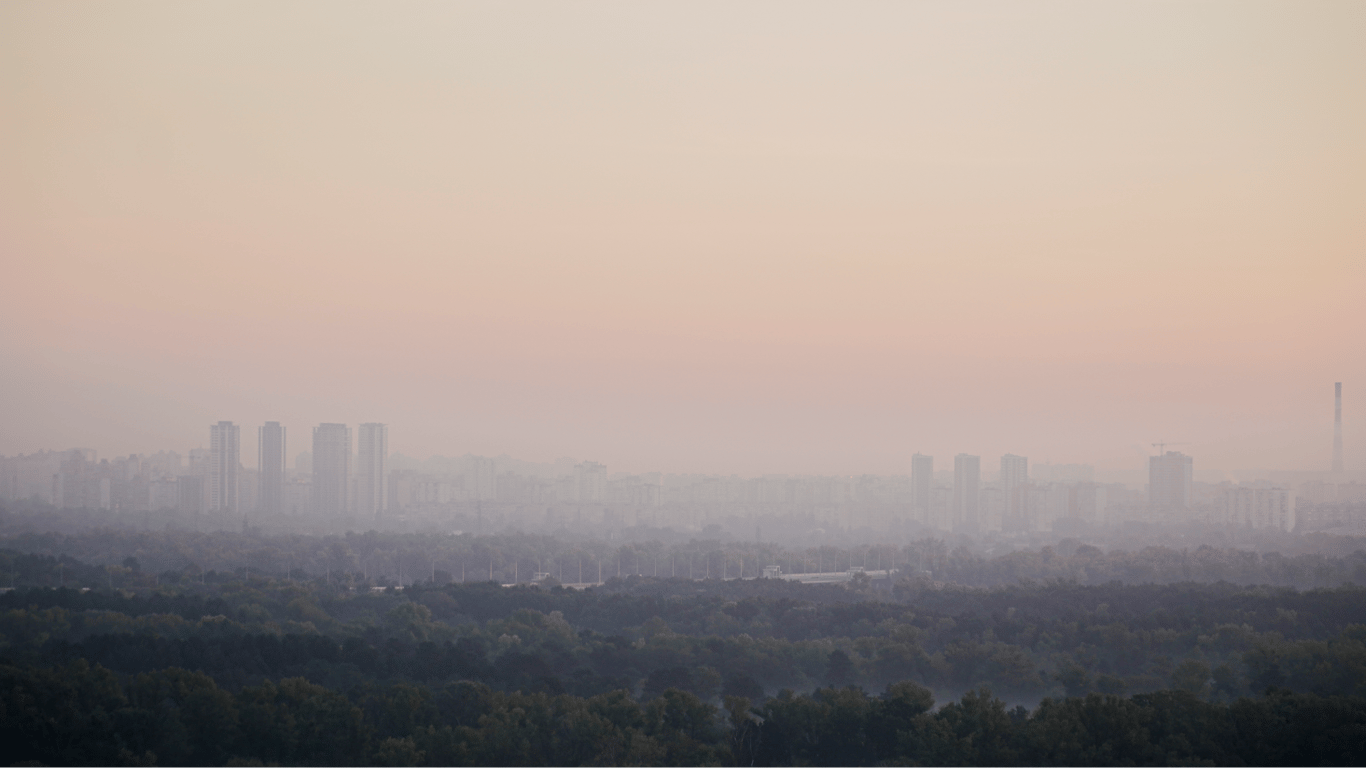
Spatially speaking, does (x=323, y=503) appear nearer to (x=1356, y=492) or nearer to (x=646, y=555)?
(x=646, y=555)

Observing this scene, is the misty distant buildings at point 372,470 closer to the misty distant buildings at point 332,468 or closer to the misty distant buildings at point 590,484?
the misty distant buildings at point 332,468

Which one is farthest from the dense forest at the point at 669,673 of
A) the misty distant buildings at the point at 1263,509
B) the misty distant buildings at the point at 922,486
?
the misty distant buildings at the point at 922,486

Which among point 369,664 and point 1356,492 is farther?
point 1356,492

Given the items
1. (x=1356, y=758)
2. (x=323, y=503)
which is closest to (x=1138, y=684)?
(x=1356, y=758)

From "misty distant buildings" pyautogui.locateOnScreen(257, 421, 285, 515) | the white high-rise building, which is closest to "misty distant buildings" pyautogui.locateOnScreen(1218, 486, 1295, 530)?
the white high-rise building

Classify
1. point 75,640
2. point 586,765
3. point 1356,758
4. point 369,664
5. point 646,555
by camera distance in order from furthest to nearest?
point 646,555 → point 75,640 → point 369,664 → point 586,765 → point 1356,758

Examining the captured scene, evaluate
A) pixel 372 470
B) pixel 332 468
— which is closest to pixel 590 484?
pixel 372 470

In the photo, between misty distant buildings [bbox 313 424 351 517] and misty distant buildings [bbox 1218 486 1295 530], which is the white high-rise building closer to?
misty distant buildings [bbox 1218 486 1295 530]
